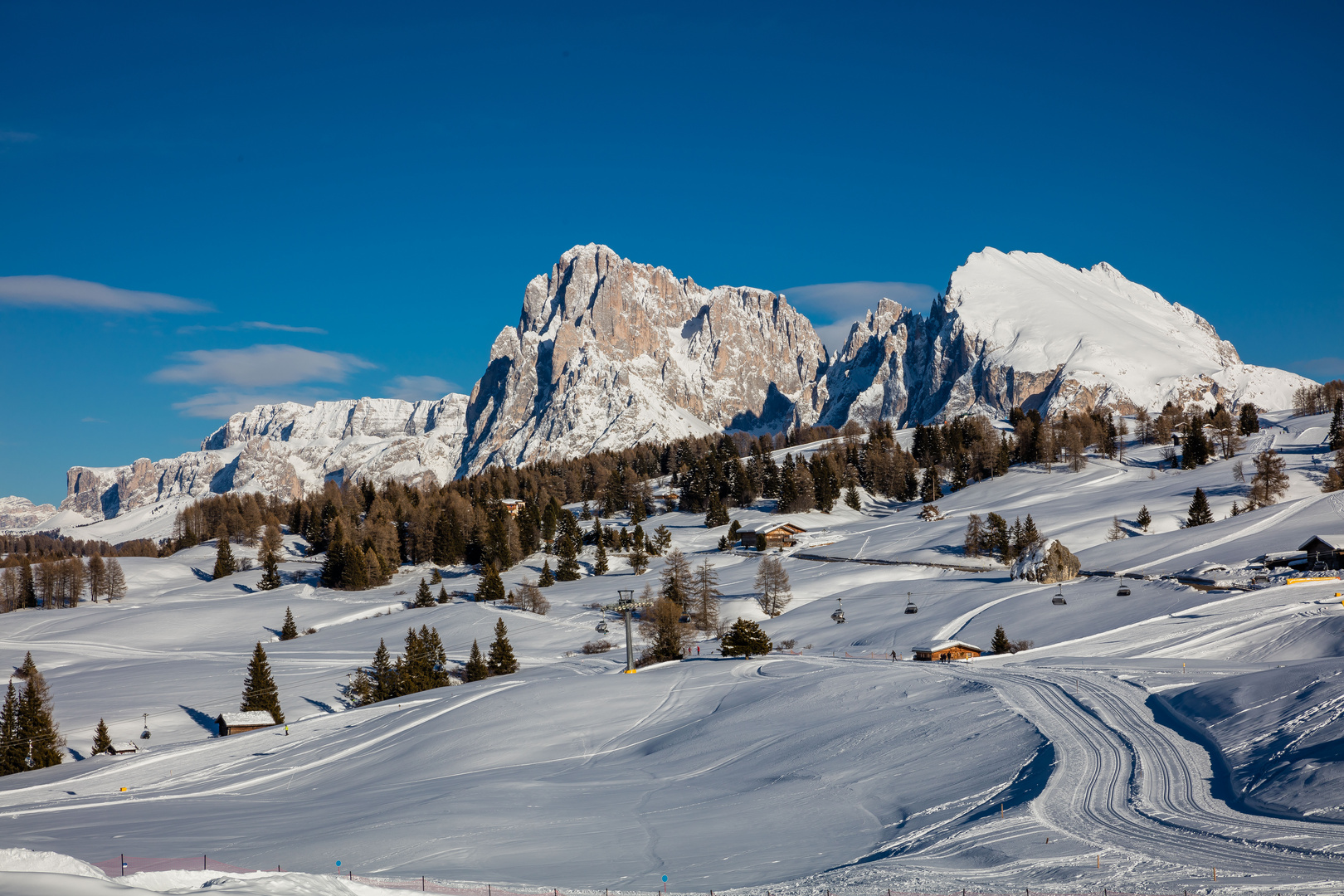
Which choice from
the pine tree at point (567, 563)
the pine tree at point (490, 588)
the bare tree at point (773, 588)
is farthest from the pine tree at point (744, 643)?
the pine tree at point (567, 563)

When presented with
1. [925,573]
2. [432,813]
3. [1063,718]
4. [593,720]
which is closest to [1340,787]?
[1063,718]

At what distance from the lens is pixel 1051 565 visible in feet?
217

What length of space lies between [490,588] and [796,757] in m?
58.1

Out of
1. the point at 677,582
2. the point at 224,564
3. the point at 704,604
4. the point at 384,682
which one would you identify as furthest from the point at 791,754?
the point at 224,564

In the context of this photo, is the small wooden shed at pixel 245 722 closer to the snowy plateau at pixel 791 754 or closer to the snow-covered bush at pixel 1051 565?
the snowy plateau at pixel 791 754

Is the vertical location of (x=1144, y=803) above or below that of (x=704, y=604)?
below

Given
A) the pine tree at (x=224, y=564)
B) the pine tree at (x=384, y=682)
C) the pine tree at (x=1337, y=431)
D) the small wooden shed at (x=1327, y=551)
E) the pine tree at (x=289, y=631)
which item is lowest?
the pine tree at (x=384, y=682)

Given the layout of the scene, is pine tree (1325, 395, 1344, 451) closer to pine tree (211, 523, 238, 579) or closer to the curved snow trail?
the curved snow trail

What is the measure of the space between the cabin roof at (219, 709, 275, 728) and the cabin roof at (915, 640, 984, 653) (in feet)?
117

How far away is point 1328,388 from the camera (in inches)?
6275

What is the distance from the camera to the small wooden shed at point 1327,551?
58375mm

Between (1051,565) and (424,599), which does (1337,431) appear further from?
(424,599)

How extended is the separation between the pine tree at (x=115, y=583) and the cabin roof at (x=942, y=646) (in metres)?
93.0

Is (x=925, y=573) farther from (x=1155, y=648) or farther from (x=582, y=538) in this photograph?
(x=582, y=538)
